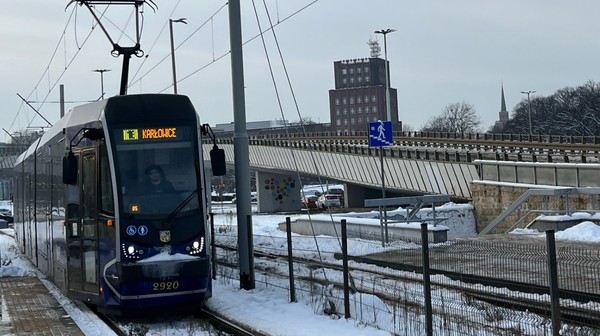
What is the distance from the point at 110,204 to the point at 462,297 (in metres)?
5.65

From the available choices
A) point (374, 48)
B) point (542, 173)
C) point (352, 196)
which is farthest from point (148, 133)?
point (374, 48)

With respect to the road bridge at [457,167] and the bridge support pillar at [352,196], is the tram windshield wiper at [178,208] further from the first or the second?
the bridge support pillar at [352,196]

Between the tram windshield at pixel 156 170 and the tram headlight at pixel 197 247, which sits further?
the tram headlight at pixel 197 247

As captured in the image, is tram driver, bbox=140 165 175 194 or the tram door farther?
the tram door

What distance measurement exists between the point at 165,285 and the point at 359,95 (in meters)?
168

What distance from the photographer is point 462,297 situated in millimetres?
11289

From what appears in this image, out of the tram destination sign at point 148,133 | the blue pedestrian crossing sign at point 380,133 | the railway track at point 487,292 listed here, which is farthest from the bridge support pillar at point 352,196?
the tram destination sign at point 148,133

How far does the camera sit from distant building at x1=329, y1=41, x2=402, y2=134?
177 meters

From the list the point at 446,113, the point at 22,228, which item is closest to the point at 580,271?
the point at 22,228

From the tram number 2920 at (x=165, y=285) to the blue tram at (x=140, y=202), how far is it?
0.05 ft

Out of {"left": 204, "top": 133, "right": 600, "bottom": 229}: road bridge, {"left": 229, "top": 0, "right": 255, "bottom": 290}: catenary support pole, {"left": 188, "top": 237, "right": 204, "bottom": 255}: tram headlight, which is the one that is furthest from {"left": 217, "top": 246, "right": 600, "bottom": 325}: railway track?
{"left": 188, "top": 237, "right": 204, "bottom": 255}: tram headlight

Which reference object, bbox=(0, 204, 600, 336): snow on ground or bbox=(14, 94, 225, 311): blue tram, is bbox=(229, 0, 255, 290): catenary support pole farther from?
bbox=(14, 94, 225, 311): blue tram

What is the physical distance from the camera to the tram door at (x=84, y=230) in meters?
13.8

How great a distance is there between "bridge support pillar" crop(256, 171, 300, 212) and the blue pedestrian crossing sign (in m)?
49.9
